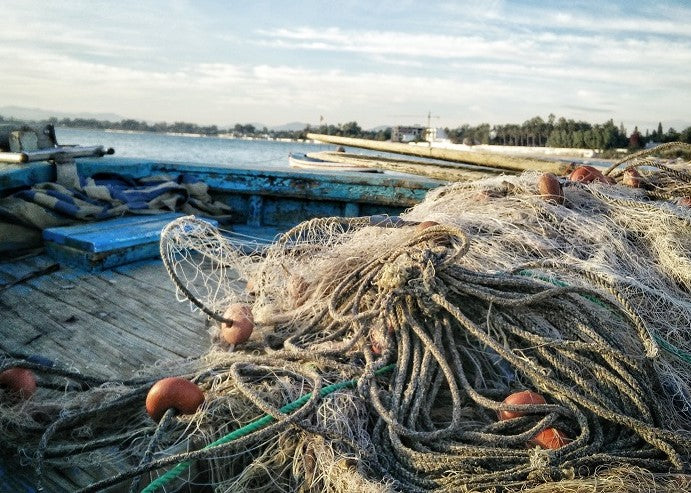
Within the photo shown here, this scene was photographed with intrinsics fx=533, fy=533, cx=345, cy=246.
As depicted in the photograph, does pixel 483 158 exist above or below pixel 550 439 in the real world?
above

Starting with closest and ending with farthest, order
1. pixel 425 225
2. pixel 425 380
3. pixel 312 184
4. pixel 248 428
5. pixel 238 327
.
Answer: pixel 248 428
pixel 425 380
pixel 238 327
pixel 425 225
pixel 312 184

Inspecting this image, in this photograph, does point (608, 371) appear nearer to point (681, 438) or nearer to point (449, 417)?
point (681, 438)

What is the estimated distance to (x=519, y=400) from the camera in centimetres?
185

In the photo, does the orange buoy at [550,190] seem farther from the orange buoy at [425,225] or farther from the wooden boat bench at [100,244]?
the wooden boat bench at [100,244]

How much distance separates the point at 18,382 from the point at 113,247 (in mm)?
1754

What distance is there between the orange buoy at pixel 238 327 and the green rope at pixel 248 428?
656mm

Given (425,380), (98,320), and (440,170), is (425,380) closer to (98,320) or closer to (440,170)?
(98,320)

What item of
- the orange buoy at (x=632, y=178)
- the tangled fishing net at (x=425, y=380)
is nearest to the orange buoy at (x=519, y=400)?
the tangled fishing net at (x=425, y=380)

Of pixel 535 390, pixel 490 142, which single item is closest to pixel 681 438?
pixel 535 390

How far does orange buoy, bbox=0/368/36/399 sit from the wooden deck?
34cm

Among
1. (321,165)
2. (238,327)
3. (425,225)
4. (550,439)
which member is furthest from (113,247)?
(321,165)

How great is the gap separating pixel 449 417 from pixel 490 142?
81836 mm

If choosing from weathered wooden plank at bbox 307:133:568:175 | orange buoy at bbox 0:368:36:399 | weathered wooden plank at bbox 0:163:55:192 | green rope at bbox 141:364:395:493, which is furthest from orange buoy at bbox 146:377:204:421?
weathered wooden plank at bbox 307:133:568:175

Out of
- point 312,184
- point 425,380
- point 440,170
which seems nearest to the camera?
point 425,380
